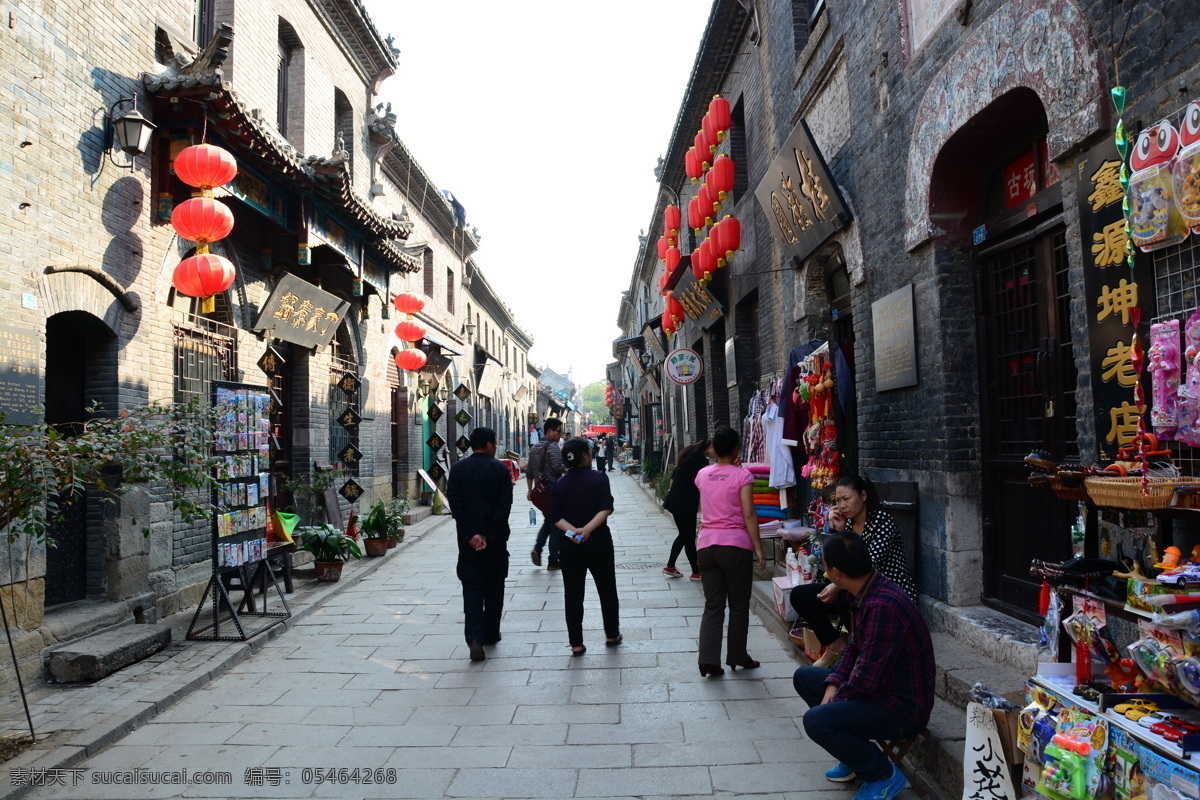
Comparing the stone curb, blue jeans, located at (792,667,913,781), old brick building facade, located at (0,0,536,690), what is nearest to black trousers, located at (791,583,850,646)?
blue jeans, located at (792,667,913,781)

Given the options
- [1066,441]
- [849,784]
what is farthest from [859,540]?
[1066,441]

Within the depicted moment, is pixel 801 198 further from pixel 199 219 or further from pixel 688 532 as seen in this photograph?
pixel 199 219

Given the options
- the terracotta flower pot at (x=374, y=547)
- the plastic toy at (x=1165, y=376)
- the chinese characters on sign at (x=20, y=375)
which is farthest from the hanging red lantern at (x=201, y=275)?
the plastic toy at (x=1165, y=376)

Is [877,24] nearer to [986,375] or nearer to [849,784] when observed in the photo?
[986,375]

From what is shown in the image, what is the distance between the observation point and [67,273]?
6199 mm

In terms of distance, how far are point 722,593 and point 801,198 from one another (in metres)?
4.25

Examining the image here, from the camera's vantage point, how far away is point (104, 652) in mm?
5496

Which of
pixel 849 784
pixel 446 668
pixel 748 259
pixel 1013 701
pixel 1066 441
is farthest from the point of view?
pixel 748 259

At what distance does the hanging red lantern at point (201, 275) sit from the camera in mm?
7160

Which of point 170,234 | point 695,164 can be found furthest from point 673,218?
point 170,234

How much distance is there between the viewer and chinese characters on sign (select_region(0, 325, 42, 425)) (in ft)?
17.8

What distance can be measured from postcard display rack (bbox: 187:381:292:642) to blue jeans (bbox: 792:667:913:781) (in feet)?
16.3

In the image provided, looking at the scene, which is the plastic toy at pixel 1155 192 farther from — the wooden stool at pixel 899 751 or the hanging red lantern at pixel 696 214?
the hanging red lantern at pixel 696 214

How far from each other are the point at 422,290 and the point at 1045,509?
16.1 metres
